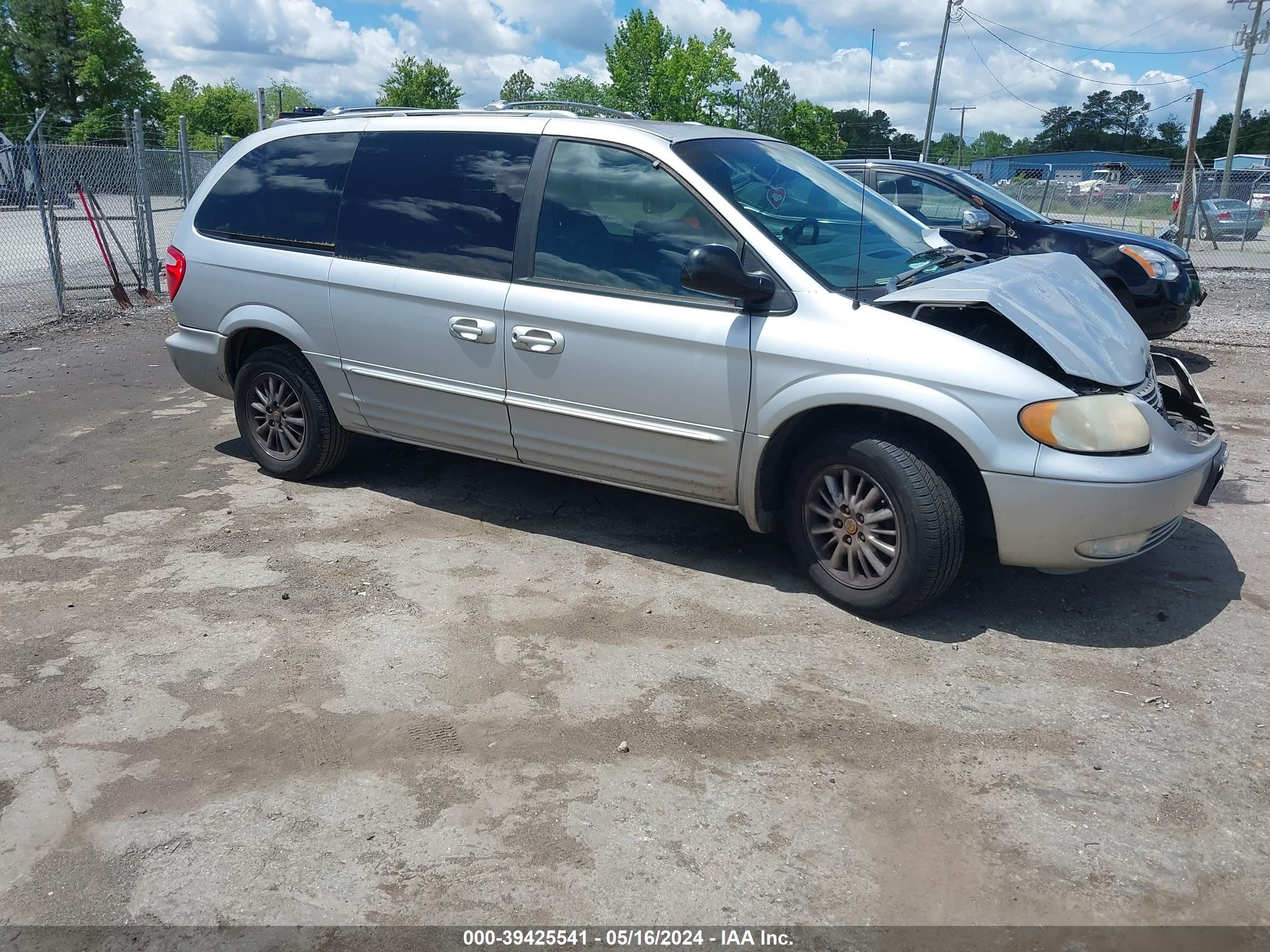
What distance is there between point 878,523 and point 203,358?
4015 mm

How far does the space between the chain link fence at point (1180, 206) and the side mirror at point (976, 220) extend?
7.64 meters

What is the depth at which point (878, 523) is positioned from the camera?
420cm

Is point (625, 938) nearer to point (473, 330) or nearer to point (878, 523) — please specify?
point (878, 523)

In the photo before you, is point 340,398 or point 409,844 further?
point 340,398

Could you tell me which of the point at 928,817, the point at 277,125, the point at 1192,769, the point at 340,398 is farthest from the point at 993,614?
the point at 277,125

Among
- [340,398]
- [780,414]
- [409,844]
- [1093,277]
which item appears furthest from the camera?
[340,398]

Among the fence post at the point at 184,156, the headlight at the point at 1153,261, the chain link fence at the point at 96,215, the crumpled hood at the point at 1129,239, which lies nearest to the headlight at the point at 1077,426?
the headlight at the point at 1153,261

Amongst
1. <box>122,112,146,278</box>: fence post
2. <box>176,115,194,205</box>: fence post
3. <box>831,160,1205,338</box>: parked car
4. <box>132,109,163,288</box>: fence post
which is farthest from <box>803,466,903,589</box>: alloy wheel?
<box>176,115,194,205</box>: fence post

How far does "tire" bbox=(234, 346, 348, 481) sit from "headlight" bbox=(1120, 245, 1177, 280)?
688 centimetres

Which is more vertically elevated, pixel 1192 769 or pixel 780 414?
pixel 780 414

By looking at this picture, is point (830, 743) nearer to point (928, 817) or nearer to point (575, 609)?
point (928, 817)

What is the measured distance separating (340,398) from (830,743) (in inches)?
131

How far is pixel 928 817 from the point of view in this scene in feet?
10.0

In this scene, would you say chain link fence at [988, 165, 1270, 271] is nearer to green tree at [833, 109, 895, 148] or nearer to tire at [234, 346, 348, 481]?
tire at [234, 346, 348, 481]
